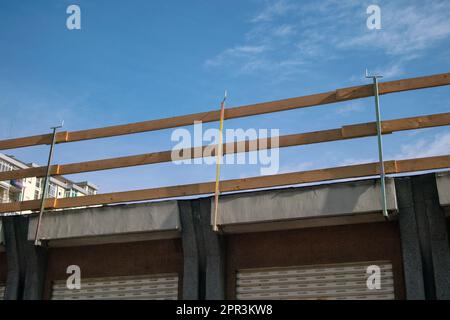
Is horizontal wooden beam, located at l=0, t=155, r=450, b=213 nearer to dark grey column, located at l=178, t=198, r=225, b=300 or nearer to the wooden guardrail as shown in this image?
the wooden guardrail

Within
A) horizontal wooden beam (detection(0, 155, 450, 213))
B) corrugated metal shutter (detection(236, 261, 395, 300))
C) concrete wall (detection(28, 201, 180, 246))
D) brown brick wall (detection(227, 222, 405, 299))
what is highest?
horizontal wooden beam (detection(0, 155, 450, 213))

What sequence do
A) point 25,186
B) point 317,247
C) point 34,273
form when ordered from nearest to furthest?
1. point 317,247
2. point 34,273
3. point 25,186

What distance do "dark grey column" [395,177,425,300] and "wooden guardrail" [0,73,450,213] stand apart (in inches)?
12.6

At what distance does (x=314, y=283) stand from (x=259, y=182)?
1830 mm

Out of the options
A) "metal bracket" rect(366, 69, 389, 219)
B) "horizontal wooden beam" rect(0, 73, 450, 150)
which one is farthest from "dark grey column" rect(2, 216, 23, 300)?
"metal bracket" rect(366, 69, 389, 219)

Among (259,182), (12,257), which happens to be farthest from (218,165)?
(12,257)

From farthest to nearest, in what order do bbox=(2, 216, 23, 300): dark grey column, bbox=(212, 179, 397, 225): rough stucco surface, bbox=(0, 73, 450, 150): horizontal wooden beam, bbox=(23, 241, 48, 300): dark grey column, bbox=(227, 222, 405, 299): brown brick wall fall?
bbox=(2, 216, 23, 300): dark grey column → bbox=(23, 241, 48, 300): dark grey column → bbox=(0, 73, 450, 150): horizontal wooden beam → bbox=(227, 222, 405, 299): brown brick wall → bbox=(212, 179, 397, 225): rough stucco surface

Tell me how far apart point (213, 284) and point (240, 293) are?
1.64ft

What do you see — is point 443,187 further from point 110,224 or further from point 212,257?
point 110,224

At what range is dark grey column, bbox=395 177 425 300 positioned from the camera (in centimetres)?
807

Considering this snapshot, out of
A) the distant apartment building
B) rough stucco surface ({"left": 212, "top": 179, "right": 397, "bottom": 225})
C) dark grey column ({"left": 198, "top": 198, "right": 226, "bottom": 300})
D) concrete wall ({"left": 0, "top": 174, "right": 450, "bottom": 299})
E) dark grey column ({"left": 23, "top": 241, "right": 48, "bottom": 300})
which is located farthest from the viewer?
the distant apartment building

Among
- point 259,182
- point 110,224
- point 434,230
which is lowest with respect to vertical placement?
point 434,230

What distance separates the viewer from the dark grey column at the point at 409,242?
26.5 feet

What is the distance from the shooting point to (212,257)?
30.8 feet
